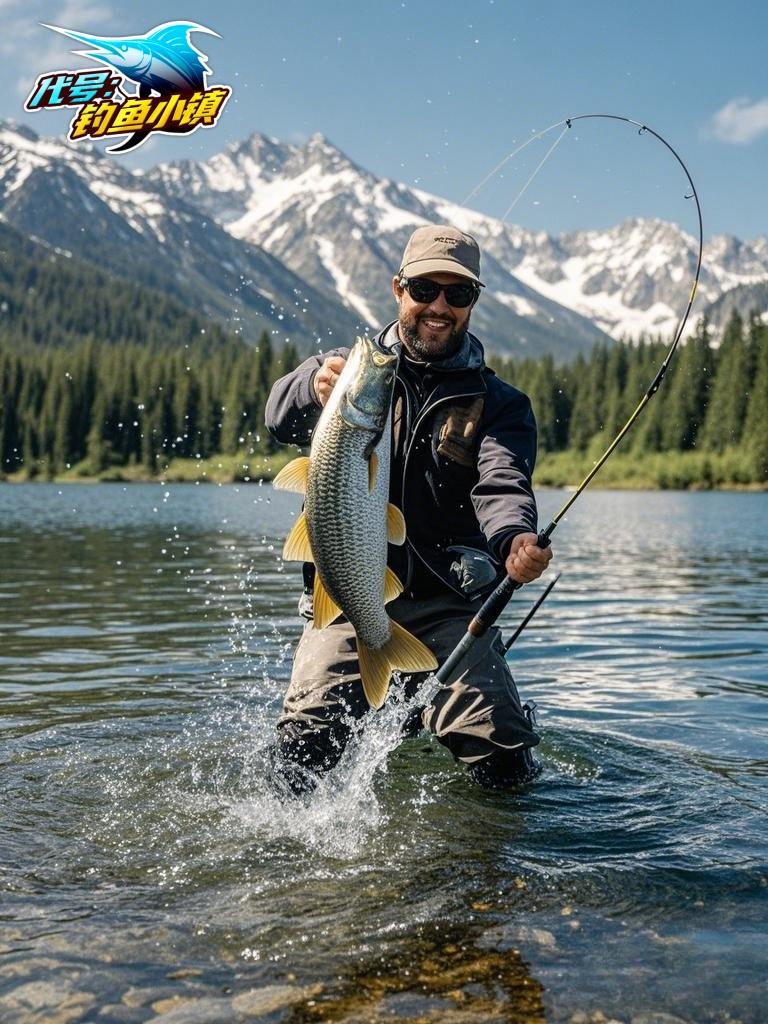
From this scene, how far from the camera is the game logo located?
39.9 meters

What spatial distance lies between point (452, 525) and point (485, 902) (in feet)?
7.16

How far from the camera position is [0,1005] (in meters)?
4.10

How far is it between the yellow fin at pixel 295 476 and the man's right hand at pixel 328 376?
412mm

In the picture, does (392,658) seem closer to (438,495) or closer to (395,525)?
(395,525)

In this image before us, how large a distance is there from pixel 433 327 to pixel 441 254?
0.41 m

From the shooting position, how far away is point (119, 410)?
387 ft

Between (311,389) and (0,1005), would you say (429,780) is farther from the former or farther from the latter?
(0,1005)

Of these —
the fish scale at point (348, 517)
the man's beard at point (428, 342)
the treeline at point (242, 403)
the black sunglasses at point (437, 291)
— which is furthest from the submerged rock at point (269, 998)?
the treeline at point (242, 403)

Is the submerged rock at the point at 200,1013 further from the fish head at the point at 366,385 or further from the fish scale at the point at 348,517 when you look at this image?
the fish head at the point at 366,385

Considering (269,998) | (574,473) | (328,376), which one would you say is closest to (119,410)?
(574,473)

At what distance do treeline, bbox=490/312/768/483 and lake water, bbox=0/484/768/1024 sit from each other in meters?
80.3

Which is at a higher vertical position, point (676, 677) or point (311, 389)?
point (311, 389)

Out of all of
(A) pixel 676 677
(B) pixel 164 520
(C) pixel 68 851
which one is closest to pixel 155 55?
(B) pixel 164 520

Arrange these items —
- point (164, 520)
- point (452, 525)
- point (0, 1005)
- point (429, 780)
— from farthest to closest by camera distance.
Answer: point (164, 520) → point (429, 780) → point (452, 525) → point (0, 1005)
